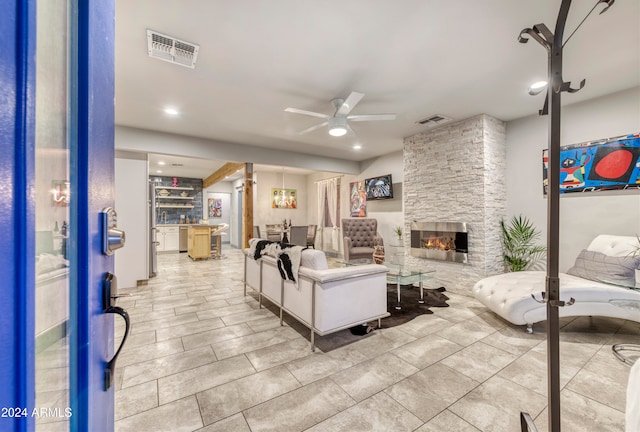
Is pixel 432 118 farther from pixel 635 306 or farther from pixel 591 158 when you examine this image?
pixel 635 306

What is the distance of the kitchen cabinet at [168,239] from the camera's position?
877 centimetres

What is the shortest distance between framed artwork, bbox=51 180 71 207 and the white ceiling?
206 cm

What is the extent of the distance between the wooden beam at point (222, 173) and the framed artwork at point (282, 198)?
5.63 feet

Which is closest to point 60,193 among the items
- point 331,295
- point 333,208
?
point 331,295

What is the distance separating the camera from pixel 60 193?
1.62 ft

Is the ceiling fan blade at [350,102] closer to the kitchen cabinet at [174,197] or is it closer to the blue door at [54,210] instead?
the blue door at [54,210]

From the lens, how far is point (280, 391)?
187 centimetres

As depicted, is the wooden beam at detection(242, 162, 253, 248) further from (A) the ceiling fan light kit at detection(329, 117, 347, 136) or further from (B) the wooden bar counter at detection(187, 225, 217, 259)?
(A) the ceiling fan light kit at detection(329, 117, 347, 136)

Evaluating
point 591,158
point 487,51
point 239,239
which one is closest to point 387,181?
point 591,158

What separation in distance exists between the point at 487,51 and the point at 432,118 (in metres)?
1.68

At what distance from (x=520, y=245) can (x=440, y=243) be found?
1.11 metres

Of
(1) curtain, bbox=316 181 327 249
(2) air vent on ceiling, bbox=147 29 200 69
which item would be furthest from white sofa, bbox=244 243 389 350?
(1) curtain, bbox=316 181 327 249

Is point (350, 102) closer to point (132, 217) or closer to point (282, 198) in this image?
point (132, 217)

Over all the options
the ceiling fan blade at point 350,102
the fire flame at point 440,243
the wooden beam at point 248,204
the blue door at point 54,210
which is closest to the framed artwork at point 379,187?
the fire flame at point 440,243
